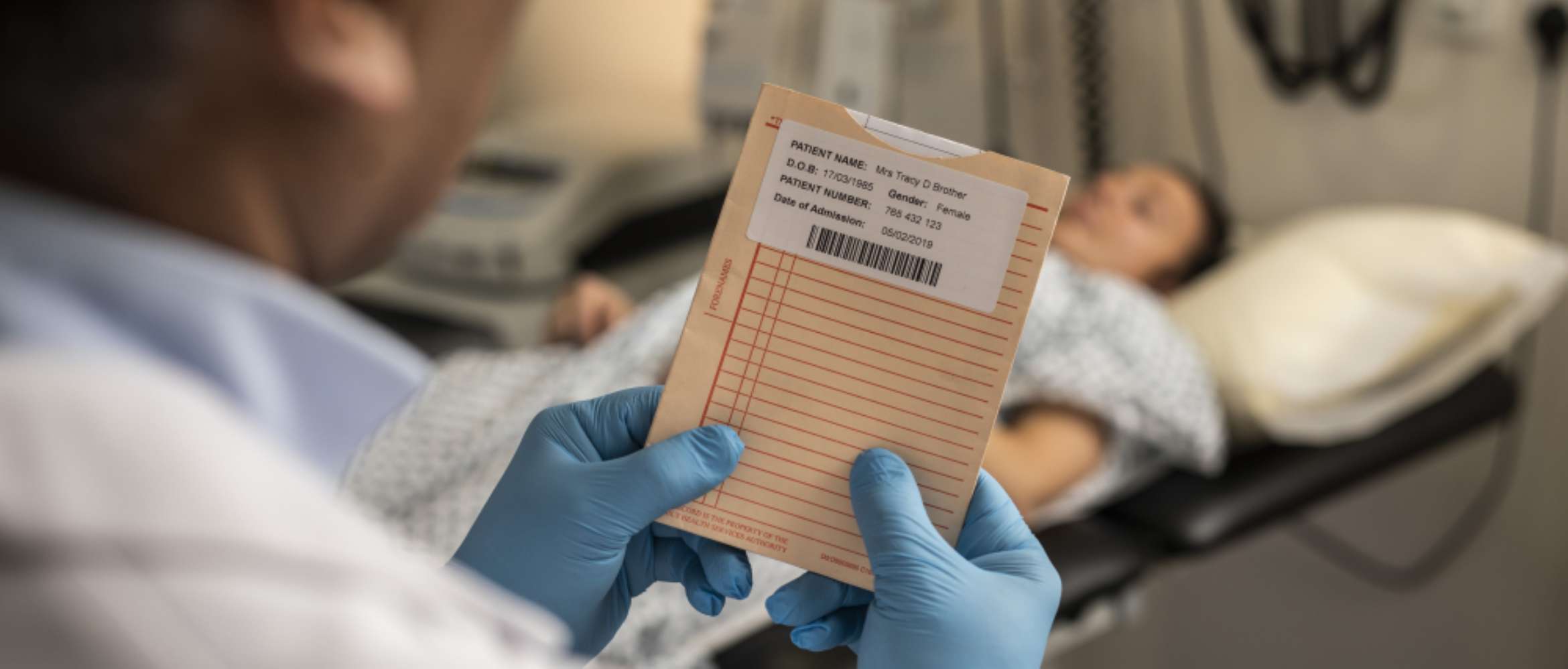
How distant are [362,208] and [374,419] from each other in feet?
0.54

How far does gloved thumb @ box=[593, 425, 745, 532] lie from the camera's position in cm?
59

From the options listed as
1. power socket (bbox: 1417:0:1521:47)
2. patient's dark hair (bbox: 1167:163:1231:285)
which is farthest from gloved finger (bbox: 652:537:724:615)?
power socket (bbox: 1417:0:1521:47)

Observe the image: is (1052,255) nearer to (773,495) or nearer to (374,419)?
(773,495)

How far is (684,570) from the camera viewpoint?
72 centimetres

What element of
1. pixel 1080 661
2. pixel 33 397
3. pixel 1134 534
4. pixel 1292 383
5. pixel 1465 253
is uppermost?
pixel 1465 253

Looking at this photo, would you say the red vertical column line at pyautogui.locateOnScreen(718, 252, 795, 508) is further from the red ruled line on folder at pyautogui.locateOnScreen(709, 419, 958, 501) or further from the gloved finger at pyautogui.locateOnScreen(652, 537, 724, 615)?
the gloved finger at pyautogui.locateOnScreen(652, 537, 724, 615)

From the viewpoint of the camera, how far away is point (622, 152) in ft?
7.92

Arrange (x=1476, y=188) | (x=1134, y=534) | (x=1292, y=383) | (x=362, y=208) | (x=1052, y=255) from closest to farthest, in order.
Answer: (x=362, y=208) < (x=1134, y=534) < (x=1292, y=383) < (x=1052, y=255) < (x=1476, y=188)

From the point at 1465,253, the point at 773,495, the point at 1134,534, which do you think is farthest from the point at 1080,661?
the point at 773,495

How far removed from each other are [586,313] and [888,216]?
1208 millimetres

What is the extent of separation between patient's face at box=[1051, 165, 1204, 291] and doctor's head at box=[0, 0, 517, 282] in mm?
1451

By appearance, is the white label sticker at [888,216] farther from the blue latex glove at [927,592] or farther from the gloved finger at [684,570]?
the gloved finger at [684,570]

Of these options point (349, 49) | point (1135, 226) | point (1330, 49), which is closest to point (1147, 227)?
point (1135, 226)

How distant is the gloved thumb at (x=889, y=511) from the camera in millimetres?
580
